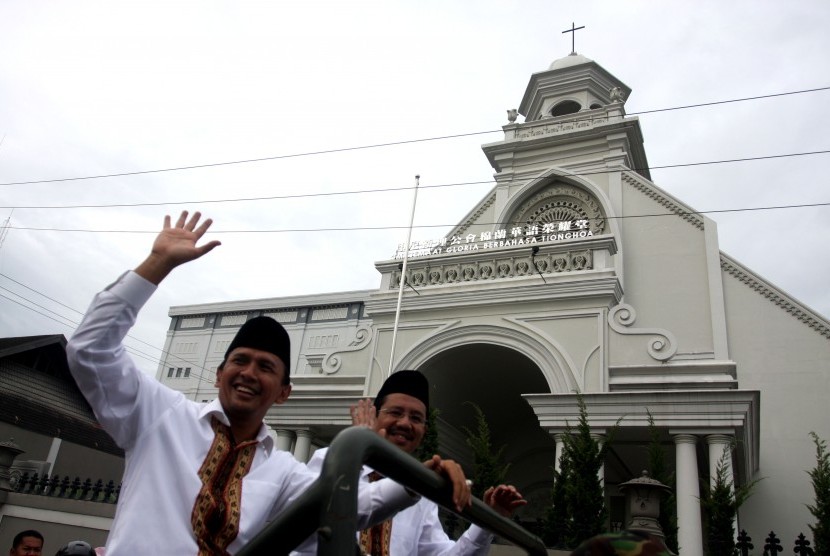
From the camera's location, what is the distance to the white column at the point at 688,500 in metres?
9.23

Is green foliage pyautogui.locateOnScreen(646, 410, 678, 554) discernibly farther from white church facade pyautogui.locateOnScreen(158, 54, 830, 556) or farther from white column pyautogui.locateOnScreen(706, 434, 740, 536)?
white column pyautogui.locateOnScreen(706, 434, 740, 536)

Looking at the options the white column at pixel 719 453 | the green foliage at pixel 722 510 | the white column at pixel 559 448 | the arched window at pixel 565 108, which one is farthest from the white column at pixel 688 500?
the arched window at pixel 565 108

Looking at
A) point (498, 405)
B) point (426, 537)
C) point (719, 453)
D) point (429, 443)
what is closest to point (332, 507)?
point (426, 537)

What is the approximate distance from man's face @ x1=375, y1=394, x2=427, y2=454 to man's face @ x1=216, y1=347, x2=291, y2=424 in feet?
3.11

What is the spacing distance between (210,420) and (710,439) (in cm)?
958

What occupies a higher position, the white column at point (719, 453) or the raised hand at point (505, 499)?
the white column at point (719, 453)

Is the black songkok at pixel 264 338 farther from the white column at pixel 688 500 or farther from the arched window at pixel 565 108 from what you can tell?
the arched window at pixel 565 108

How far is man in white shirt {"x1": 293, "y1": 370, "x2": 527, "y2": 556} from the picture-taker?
3111 mm

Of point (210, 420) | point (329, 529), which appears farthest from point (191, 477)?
point (329, 529)

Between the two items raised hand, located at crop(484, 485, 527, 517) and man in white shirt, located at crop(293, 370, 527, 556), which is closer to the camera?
raised hand, located at crop(484, 485, 527, 517)

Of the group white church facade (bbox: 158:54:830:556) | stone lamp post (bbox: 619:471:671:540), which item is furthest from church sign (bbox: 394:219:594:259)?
stone lamp post (bbox: 619:471:671:540)

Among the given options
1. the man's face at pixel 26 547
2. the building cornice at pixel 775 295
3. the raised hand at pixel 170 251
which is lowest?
the man's face at pixel 26 547

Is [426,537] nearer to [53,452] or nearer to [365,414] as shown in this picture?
[365,414]

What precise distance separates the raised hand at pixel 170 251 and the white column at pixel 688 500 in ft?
30.3
